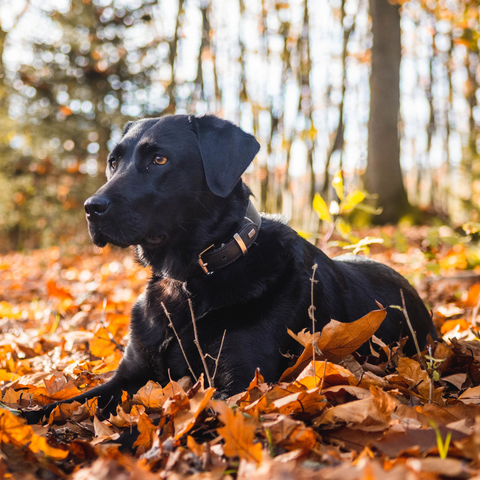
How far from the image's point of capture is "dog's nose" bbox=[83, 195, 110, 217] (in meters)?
2.34

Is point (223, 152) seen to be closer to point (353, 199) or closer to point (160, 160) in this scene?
point (160, 160)

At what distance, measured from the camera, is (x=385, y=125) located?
1040cm

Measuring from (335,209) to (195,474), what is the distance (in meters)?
2.61

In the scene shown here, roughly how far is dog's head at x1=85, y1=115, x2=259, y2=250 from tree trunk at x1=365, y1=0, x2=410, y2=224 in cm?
829

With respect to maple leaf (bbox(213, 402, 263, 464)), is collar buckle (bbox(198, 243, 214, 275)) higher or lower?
higher

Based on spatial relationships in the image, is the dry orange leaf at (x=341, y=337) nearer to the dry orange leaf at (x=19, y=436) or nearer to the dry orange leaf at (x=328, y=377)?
the dry orange leaf at (x=328, y=377)

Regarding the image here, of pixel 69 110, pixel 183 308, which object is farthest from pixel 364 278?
pixel 69 110

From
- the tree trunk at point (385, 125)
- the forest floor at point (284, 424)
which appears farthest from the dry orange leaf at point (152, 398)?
the tree trunk at point (385, 125)

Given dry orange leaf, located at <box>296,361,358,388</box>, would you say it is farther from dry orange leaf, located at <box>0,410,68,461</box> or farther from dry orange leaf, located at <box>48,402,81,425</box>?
dry orange leaf, located at <box>48,402,81,425</box>

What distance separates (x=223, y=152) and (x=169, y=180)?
35 cm

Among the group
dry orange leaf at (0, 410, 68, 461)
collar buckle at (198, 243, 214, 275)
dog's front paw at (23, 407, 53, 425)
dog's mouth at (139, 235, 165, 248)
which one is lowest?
dog's front paw at (23, 407, 53, 425)

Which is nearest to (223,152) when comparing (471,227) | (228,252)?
(228,252)

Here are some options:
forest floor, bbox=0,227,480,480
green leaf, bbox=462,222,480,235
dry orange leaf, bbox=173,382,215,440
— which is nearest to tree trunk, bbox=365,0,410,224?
green leaf, bbox=462,222,480,235

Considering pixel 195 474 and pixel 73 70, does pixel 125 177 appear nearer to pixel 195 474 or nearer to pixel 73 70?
pixel 195 474
